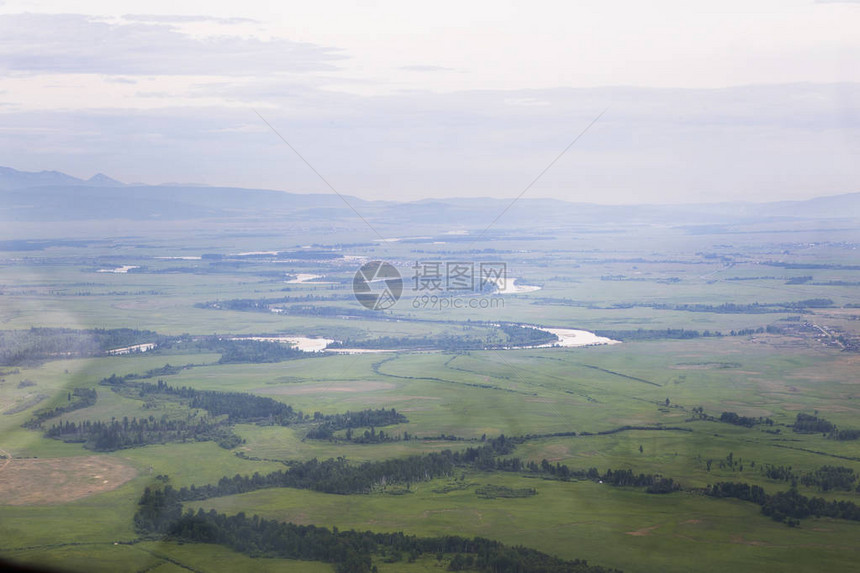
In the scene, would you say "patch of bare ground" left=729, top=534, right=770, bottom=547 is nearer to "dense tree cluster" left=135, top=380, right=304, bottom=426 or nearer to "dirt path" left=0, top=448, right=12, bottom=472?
"dense tree cluster" left=135, top=380, right=304, bottom=426

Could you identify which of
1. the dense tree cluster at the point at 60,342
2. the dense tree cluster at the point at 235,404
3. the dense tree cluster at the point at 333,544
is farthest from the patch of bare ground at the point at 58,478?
the dense tree cluster at the point at 60,342

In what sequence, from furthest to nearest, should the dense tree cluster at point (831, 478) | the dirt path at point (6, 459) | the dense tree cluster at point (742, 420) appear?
the dense tree cluster at point (742, 420)
the dirt path at point (6, 459)
the dense tree cluster at point (831, 478)

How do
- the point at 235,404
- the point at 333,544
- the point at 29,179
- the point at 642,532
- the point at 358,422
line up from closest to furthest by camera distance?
the point at 333,544
the point at 642,532
the point at 358,422
the point at 235,404
the point at 29,179

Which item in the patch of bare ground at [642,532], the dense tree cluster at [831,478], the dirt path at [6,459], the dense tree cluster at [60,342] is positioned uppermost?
the dense tree cluster at [60,342]

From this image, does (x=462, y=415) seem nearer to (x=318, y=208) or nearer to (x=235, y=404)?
(x=235, y=404)

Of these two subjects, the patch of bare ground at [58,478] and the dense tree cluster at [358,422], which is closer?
the patch of bare ground at [58,478]

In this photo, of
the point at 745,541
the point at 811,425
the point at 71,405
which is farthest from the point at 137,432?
the point at 811,425

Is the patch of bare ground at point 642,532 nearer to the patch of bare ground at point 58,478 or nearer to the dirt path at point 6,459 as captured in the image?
the patch of bare ground at point 58,478
